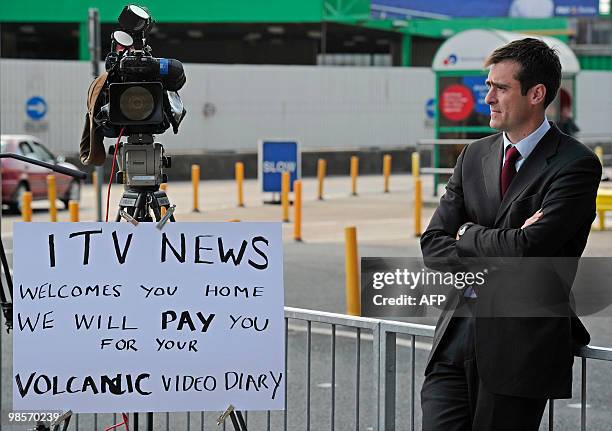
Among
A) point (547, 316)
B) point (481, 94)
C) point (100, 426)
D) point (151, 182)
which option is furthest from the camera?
Answer: point (481, 94)

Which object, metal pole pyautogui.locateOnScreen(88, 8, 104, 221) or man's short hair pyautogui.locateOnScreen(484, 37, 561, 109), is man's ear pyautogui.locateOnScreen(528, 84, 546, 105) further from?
metal pole pyautogui.locateOnScreen(88, 8, 104, 221)

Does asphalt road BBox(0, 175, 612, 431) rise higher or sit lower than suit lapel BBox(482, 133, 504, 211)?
lower

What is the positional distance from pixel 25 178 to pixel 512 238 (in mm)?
19439

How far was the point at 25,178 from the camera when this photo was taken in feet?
74.2

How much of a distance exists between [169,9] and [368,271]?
3805 centimetres

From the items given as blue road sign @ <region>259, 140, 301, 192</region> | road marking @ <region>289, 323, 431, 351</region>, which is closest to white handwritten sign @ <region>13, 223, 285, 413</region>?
road marking @ <region>289, 323, 431, 351</region>

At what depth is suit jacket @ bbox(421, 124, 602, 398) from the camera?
12.8 feet

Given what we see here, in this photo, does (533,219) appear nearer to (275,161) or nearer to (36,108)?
(275,161)

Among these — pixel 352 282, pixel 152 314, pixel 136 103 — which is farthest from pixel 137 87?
pixel 352 282

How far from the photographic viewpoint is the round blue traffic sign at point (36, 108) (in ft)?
103

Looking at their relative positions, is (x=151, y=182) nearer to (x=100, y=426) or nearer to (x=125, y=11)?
(x=125, y=11)

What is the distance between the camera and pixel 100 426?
25.0 feet

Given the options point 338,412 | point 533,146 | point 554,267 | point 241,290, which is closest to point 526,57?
point 533,146

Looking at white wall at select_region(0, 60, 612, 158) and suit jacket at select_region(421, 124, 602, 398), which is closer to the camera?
suit jacket at select_region(421, 124, 602, 398)
